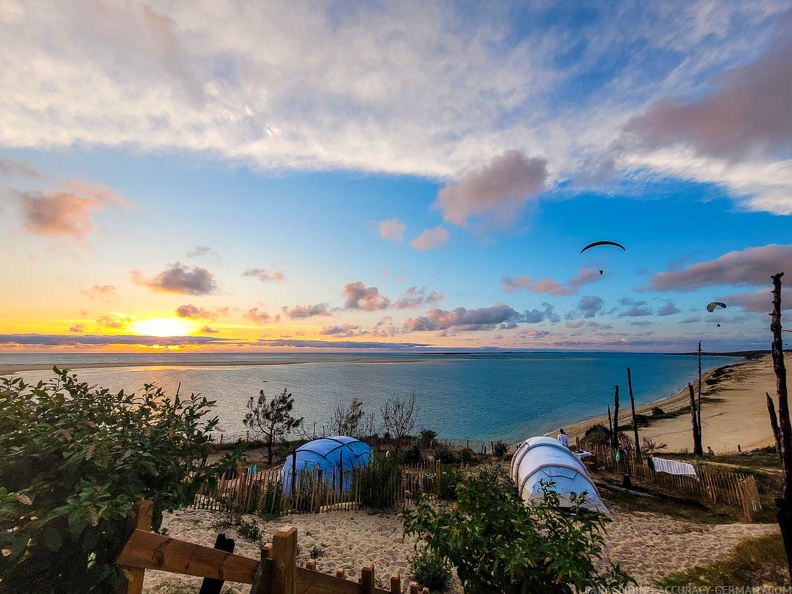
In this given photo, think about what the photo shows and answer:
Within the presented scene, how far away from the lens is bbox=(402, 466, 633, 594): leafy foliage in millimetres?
3869

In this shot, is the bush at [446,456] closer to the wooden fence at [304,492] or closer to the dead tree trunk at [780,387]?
the wooden fence at [304,492]

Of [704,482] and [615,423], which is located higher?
[615,423]

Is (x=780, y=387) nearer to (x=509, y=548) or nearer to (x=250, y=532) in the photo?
(x=509, y=548)

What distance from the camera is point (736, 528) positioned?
10.6 meters

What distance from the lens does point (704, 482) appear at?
44.2ft

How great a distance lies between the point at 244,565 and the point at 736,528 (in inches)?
553

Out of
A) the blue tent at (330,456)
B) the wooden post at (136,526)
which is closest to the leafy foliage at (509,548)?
the wooden post at (136,526)

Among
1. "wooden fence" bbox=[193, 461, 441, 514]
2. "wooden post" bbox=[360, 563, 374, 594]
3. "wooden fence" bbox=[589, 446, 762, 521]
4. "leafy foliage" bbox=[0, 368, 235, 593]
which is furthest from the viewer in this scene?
"wooden fence" bbox=[589, 446, 762, 521]

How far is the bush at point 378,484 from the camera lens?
1173cm

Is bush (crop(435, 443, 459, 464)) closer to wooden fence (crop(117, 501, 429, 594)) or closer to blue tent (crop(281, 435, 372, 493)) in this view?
blue tent (crop(281, 435, 372, 493))

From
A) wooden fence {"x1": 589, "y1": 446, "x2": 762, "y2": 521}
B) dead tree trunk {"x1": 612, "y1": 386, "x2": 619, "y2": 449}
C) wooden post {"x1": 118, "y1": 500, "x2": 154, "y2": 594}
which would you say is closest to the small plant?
wooden post {"x1": 118, "y1": 500, "x2": 154, "y2": 594}

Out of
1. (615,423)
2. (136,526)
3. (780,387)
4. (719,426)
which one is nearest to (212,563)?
(136,526)

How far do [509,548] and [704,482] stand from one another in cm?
1427

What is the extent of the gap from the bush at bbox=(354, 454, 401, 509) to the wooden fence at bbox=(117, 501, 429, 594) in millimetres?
9288
